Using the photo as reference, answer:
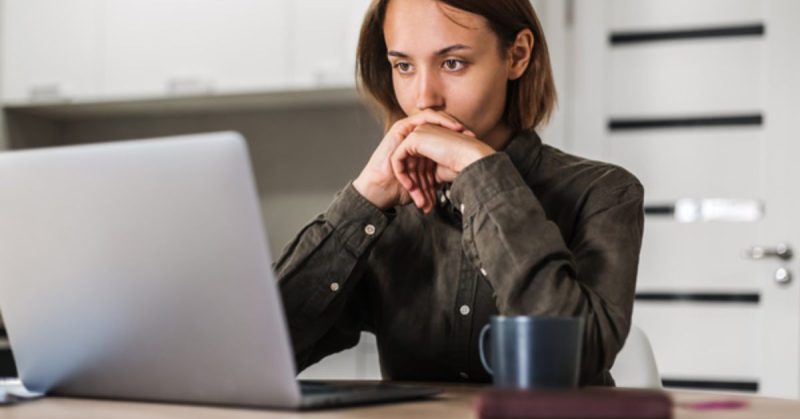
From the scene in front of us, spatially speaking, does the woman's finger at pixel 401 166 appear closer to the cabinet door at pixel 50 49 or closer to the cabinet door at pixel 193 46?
the cabinet door at pixel 193 46

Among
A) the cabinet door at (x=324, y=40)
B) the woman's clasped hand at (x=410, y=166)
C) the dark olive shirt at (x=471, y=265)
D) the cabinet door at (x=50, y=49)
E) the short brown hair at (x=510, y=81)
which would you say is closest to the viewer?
the dark olive shirt at (x=471, y=265)

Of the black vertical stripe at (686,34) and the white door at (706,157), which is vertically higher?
the black vertical stripe at (686,34)

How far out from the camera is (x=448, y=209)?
5.16ft

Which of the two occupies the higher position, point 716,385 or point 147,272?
point 147,272

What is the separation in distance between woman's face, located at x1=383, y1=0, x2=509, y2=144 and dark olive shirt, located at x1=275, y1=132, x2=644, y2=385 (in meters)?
0.10

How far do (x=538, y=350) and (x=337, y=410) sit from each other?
19cm

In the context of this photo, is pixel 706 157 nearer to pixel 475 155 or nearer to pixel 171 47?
pixel 171 47

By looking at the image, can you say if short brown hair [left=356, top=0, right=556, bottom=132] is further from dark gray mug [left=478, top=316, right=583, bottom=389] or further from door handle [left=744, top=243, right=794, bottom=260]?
door handle [left=744, top=243, right=794, bottom=260]

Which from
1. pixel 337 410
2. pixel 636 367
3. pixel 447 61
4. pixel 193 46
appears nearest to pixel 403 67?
pixel 447 61

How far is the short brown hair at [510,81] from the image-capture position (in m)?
1.54

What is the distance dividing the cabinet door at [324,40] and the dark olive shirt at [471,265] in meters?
1.88

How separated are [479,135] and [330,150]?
2235mm

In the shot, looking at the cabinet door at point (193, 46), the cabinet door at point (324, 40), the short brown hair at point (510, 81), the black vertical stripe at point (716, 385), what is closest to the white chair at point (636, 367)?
the short brown hair at point (510, 81)

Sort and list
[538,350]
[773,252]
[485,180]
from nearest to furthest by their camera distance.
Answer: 1. [538,350]
2. [485,180]
3. [773,252]
